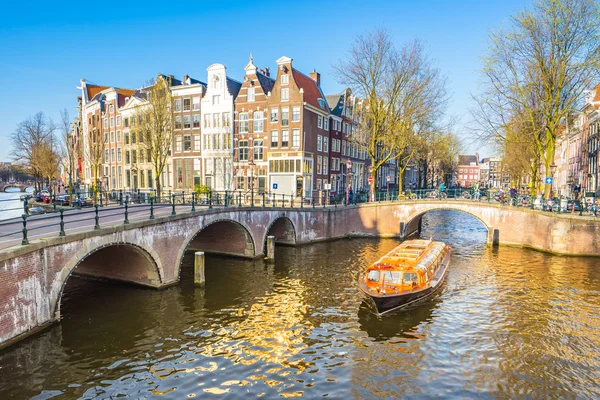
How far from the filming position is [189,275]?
2361 cm

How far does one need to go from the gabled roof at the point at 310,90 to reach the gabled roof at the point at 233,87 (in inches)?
333

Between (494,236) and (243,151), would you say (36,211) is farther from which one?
(494,236)

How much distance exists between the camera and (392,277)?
60.4 ft

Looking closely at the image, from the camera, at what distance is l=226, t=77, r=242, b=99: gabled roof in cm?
4780

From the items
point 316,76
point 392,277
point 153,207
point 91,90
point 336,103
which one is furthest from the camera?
point 91,90

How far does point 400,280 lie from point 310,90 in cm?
3426

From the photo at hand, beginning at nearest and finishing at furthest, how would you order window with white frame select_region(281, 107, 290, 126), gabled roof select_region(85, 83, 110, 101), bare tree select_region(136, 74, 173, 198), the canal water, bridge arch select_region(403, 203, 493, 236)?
the canal water < bridge arch select_region(403, 203, 493, 236) < bare tree select_region(136, 74, 173, 198) < window with white frame select_region(281, 107, 290, 126) < gabled roof select_region(85, 83, 110, 101)

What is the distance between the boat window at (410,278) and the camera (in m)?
18.3

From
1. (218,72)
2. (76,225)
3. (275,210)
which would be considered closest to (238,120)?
(218,72)

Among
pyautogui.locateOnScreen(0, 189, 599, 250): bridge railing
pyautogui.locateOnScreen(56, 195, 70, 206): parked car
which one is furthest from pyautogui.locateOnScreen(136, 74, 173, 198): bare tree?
pyautogui.locateOnScreen(56, 195, 70, 206): parked car

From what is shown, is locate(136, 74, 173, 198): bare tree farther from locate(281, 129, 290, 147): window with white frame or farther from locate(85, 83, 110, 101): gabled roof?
locate(85, 83, 110, 101): gabled roof

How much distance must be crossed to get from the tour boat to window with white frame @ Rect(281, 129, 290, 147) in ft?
86.0

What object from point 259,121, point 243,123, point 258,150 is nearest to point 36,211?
point 258,150

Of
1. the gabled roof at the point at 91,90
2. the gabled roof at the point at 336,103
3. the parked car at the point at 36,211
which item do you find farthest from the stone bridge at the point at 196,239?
the gabled roof at the point at 91,90
